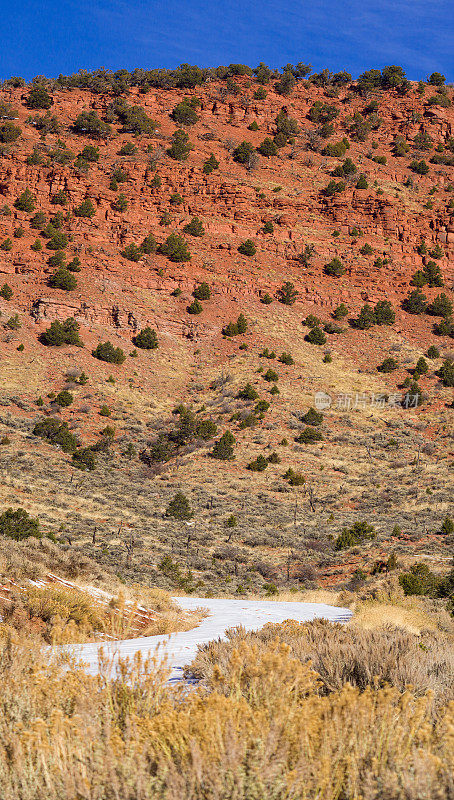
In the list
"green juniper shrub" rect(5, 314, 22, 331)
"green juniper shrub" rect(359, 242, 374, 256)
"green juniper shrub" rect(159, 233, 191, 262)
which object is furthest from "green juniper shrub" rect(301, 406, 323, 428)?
"green juniper shrub" rect(359, 242, 374, 256)

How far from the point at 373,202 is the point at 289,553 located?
47.2 meters

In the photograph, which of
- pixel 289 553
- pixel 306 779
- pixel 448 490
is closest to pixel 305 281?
pixel 448 490

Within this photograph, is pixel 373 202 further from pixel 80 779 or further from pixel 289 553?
pixel 80 779

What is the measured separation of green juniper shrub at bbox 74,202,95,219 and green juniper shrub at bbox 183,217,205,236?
29.5ft

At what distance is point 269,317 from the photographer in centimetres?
5084

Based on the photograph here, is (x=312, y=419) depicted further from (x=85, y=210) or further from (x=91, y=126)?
(x=91, y=126)

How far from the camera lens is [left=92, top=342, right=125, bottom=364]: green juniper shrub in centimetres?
4378

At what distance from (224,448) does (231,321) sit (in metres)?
17.6

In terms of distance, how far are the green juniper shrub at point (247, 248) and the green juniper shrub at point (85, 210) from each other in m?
14.6

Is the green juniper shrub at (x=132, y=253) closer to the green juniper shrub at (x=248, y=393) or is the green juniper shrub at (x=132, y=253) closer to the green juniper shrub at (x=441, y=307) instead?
the green juniper shrub at (x=248, y=393)

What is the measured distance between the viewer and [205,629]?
859 cm

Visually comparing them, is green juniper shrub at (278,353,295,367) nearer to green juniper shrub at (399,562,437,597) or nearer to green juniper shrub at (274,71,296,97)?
green juniper shrub at (399,562,437,597)

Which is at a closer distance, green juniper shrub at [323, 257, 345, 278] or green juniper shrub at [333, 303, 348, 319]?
green juniper shrub at [333, 303, 348, 319]

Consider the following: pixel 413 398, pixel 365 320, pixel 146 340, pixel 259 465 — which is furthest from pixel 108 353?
pixel 413 398
